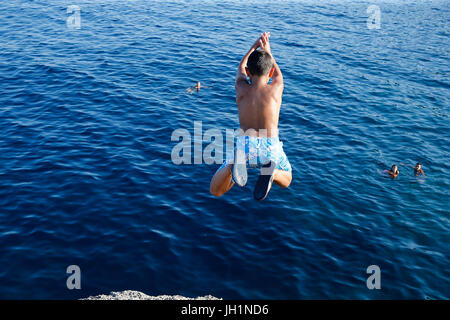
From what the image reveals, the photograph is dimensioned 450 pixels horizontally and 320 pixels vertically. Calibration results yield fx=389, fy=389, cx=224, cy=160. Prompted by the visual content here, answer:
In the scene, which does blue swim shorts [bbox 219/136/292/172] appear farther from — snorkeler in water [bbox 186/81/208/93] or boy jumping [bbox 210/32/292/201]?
snorkeler in water [bbox 186/81/208/93]

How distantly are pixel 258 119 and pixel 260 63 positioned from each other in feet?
4.03

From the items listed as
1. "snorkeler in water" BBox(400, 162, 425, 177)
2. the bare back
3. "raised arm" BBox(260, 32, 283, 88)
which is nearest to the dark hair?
"raised arm" BBox(260, 32, 283, 88)

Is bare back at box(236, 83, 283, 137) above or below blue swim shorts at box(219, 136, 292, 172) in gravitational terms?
above

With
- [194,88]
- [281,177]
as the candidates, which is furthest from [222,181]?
[194,88]

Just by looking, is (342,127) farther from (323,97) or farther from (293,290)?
(293,290)

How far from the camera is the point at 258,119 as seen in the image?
8781 millimetres

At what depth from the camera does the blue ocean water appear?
12688 mm

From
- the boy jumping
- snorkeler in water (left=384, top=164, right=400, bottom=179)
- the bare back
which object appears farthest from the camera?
snorkeler in water (left=384, top=164, right=400, bottom=179)

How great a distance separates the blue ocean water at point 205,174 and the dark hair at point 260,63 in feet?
22.5

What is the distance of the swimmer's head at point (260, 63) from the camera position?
27.6ft

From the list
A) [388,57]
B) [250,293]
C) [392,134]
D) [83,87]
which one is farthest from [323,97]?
[250,293]

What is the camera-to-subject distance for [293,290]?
40.0 ft

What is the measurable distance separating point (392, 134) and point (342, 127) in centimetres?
284

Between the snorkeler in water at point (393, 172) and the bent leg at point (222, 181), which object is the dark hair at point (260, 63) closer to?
the bent leg at point (222, 181)
